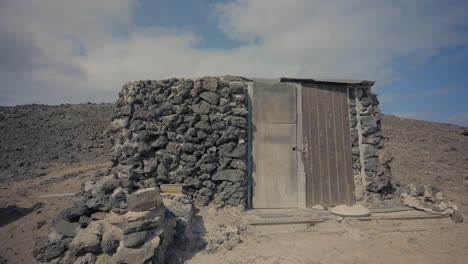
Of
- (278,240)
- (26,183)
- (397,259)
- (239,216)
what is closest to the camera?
(397,259)

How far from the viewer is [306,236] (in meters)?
5.08

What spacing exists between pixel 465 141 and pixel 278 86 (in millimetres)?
17894

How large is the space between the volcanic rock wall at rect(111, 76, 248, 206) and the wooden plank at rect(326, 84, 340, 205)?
2.02m

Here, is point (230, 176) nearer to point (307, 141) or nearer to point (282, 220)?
point (282, 220)

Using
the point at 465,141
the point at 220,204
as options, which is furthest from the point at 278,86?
the point at 465,141

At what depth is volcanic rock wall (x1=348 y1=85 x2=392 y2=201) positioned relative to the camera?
260 inches

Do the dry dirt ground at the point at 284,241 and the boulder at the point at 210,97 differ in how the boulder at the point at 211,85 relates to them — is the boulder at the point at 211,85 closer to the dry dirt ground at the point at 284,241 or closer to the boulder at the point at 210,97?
the boulder at the point at 210,97

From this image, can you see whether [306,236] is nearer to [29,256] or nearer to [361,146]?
[361,146]

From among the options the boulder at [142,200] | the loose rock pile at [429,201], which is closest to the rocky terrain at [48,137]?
the boulder at [142,200]

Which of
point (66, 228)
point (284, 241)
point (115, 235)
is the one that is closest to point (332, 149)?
point (284, 241)

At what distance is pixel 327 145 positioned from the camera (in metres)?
6.58

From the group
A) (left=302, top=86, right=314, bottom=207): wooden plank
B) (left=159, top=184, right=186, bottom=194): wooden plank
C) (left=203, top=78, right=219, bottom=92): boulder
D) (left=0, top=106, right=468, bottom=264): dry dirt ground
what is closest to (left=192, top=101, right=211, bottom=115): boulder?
(left=203, top=78, right=219, bottom=92): boulder

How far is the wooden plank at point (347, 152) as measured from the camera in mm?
6582

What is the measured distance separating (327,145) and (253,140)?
1733 mm
